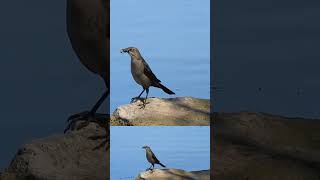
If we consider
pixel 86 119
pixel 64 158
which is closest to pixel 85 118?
pixel 86 119

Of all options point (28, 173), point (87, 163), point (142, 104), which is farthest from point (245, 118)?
point (28, 173)

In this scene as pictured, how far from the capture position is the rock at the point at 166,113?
459 cm

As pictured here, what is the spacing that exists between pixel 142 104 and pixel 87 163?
68 cm

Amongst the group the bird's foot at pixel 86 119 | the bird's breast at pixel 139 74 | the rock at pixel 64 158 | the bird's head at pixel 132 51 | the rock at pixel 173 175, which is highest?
the bird's head at pixel 132 51

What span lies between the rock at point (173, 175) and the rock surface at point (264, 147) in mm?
148

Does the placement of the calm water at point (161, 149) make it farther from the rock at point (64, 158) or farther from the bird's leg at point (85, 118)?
the bird's leg at point (85, 118)

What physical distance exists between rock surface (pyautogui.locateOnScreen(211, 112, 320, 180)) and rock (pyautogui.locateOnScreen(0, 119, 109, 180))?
0.96m

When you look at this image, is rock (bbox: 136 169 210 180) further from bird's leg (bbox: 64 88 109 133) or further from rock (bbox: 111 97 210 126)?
bird's leg (bbox: 64 88 109 133)

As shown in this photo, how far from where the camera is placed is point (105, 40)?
4527 mm

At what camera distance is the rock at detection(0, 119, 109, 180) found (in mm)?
4629

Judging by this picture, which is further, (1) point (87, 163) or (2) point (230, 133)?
(2) point (230, 133)

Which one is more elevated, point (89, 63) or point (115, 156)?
point (89, 63)

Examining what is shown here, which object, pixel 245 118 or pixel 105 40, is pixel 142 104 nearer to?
pixel 105 40

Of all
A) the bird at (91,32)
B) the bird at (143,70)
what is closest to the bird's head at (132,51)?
the bird at (143,70)
